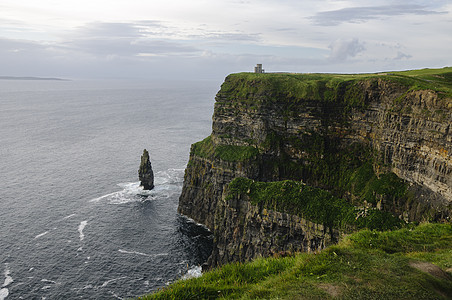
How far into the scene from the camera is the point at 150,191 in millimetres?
109562

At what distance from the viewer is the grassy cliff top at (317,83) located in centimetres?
7500

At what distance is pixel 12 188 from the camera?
104 metres

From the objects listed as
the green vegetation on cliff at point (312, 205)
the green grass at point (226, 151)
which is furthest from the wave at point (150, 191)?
the green vegetation on cliff at point (312, 205)

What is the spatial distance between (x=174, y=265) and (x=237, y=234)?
638 inches

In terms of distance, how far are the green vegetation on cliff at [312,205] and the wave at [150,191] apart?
48.1 m

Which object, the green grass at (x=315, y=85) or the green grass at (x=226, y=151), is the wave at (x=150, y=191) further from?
the green grass at (x=315, y=85)

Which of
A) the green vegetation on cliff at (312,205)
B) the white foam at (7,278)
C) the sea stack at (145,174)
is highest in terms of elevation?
the green vegetation on cliff at (312,205)

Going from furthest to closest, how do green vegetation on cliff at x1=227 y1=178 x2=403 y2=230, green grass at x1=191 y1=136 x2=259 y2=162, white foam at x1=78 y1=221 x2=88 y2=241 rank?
green grass at x1=191 y1=136 x2=259 y2=162 → white foam at x1=78 y1=221 x2=88 y2=241 → green vegetation on cliff at x1=227 y1=178 x2=403 y2=230

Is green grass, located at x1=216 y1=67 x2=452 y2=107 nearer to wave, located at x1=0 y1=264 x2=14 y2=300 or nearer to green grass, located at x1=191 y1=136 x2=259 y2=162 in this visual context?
green grass, located at x1=191 y1=136 x2=259 y2=162

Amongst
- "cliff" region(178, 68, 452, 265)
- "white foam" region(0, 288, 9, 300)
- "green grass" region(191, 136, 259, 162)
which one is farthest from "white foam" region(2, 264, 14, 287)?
"green grass" region(191, 136, 259, 162)

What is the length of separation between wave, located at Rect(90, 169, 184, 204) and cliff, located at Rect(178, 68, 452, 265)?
15.5 meters

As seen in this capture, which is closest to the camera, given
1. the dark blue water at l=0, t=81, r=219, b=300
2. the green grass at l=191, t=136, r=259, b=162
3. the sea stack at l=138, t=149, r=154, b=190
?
the dark blue water at l=0, t=81, r=219, b=300

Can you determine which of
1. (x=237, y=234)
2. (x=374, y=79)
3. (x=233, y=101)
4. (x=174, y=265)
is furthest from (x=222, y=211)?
(x=374, y=79)

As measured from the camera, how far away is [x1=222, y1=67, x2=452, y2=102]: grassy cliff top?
246 ft
